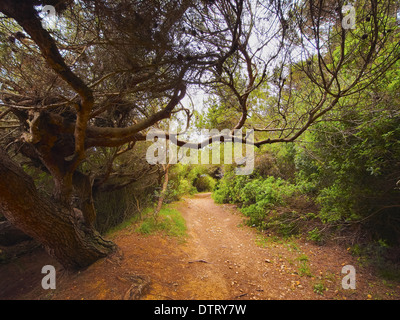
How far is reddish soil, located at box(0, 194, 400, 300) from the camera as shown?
8.82 feet

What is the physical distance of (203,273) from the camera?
130 inches

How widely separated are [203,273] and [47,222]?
2.80m

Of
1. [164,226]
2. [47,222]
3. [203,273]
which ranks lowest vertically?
[203,273]

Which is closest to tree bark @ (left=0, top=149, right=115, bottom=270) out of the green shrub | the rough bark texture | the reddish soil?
the reddish soil

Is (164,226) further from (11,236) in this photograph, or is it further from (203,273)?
(11,236)

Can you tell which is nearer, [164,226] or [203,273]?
[203,273]

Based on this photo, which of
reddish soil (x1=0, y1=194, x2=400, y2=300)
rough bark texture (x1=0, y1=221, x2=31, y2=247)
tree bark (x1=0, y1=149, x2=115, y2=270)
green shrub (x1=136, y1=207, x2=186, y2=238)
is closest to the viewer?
tree bark (x1=0, y1=149, x2=115, y2=270)

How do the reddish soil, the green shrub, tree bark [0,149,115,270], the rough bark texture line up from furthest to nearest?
1. the green shrub
2. the rough bark texture
3. the reddish soil
4. tree bark [0,149,115,270]

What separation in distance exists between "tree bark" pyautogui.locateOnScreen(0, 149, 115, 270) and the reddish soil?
27 centimetres

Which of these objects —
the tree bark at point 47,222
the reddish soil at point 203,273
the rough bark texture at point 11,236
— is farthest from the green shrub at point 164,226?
the rough bark texture at point 11,236

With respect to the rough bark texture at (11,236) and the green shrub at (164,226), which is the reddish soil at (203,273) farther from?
the rough bark texture at (11,236)

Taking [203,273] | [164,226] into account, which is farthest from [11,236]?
Answer: [203,273]

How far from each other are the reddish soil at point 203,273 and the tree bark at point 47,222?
0.27 meters

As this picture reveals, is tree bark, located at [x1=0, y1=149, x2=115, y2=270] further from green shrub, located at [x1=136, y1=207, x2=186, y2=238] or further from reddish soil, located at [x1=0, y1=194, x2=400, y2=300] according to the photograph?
green shrub, located at [x1=136, y1=207, x2=186, y2=238]
